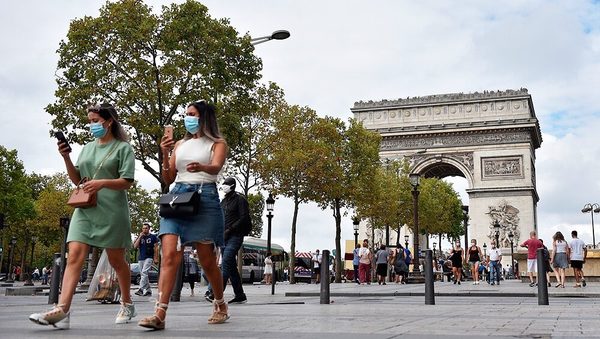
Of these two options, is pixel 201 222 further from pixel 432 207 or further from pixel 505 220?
pixel 432 207

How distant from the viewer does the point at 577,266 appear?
861 inches

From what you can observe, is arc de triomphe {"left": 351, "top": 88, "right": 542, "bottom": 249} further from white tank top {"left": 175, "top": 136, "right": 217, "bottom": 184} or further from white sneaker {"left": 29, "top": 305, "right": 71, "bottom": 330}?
white sneaker {"left": 29, "top": 305, "right": 71, "bottom": 330}

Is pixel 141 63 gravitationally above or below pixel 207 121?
above

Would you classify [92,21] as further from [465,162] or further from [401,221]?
[465,162]

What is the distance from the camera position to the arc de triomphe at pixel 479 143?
195ft

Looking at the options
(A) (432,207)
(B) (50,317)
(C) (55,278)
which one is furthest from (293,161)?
(B) (50,317)

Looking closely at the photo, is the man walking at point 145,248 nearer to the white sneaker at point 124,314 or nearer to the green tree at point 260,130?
the white sneaker at point 124,314

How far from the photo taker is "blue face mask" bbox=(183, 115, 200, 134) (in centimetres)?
621

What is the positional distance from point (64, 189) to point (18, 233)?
22.0ft

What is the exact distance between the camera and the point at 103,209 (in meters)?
6.02

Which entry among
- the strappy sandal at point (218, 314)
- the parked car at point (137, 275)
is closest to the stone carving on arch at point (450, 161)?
the parked car at point (137, 275)

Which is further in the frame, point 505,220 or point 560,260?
point 505,220

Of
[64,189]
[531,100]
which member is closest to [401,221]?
[531,100]

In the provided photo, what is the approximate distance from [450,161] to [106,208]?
196 feet
